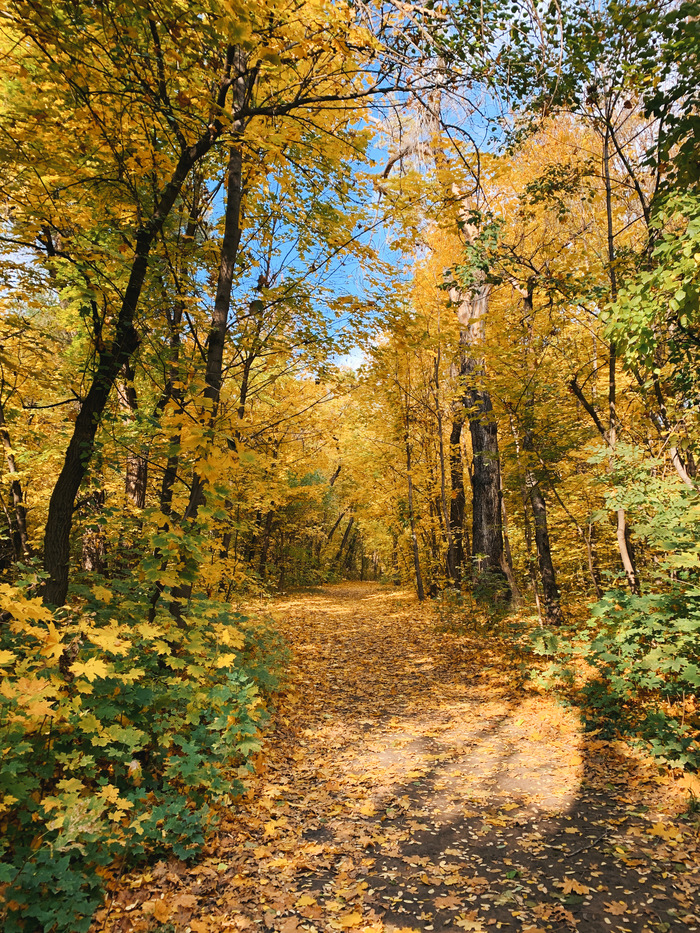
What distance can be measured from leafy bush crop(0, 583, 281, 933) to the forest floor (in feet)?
0.89

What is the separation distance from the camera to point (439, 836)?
3.48 metres

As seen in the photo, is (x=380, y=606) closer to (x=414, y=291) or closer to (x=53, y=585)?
(x=414, y=291)

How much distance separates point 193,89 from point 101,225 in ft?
5.39

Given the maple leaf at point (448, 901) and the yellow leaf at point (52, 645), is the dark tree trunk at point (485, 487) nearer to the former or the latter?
the maple leaf at point (448, 901)

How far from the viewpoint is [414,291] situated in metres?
12.0

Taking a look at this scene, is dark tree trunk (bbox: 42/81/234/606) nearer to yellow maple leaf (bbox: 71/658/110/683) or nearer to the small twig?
yellow maple leaf (bbox: 71/658/110/683)

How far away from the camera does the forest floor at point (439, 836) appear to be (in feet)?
8.79

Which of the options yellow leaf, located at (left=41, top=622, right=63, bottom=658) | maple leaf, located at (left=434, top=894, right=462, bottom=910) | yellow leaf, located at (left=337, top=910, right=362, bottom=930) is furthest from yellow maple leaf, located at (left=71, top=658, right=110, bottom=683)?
maple leaf, located at (left=434, top=894, right=462, bottom=910)

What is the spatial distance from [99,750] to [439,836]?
2.42m

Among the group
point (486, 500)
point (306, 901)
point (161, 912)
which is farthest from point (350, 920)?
point (486, 500)

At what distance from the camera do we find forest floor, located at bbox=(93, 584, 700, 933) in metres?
2.68

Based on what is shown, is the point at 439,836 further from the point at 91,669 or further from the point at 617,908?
the point at 91,669

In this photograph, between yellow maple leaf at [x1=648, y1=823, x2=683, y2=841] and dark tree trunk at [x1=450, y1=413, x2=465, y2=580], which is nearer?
yellow maple leaf at [x1=648, y1=823, x2=683, y2=841]

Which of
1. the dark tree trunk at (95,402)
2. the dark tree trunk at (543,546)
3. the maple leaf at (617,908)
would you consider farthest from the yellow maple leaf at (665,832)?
the dark tree trunk at (543,546)
